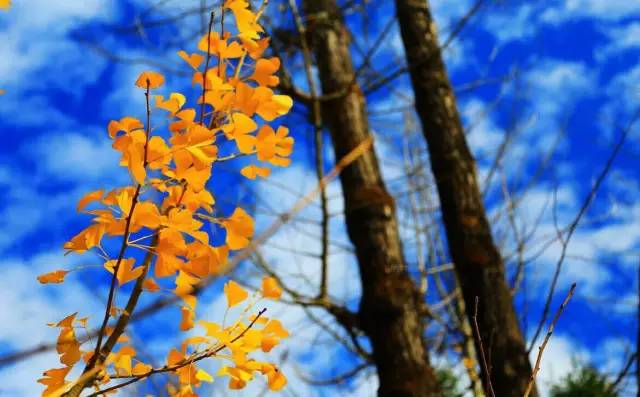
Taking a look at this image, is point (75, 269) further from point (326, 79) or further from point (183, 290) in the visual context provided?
point (326, 79)

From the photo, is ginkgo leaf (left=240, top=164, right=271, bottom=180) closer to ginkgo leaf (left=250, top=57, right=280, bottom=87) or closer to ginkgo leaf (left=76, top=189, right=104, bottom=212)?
ginkgo leaf (left=250, top=57, right=280, bottom=87)

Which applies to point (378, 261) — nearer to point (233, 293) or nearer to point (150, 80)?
point (233, 293)

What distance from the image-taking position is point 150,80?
0.86 m

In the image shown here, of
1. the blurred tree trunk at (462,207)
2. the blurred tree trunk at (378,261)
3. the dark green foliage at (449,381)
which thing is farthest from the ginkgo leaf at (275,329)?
the dark green foliage at (449,381)

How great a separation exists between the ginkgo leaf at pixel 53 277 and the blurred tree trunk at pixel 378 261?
2002 millimetres

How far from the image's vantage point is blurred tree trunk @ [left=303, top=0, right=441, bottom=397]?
266 cm

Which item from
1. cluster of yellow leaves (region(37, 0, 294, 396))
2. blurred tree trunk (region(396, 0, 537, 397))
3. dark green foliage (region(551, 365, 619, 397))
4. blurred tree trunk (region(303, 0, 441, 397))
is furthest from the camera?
dark green foliage (region(551, 365, 619, 397))

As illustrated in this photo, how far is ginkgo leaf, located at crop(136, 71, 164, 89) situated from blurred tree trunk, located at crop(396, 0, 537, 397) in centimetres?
175

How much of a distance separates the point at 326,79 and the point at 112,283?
2901 millimetres

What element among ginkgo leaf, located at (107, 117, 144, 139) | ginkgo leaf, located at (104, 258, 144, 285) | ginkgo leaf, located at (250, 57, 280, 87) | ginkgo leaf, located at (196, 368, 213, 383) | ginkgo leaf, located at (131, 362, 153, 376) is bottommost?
ginkgo leaf, located at (196, 368, 213, 383)

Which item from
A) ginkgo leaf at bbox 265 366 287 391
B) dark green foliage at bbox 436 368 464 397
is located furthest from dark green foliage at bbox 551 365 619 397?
ginkgo leaf at bbox 265 366 287 391

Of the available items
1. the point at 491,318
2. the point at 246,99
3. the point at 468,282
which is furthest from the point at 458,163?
the point at 246,99

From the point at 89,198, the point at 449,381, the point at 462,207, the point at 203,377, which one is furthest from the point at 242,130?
the point at 449,381

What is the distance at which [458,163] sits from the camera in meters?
2.90
